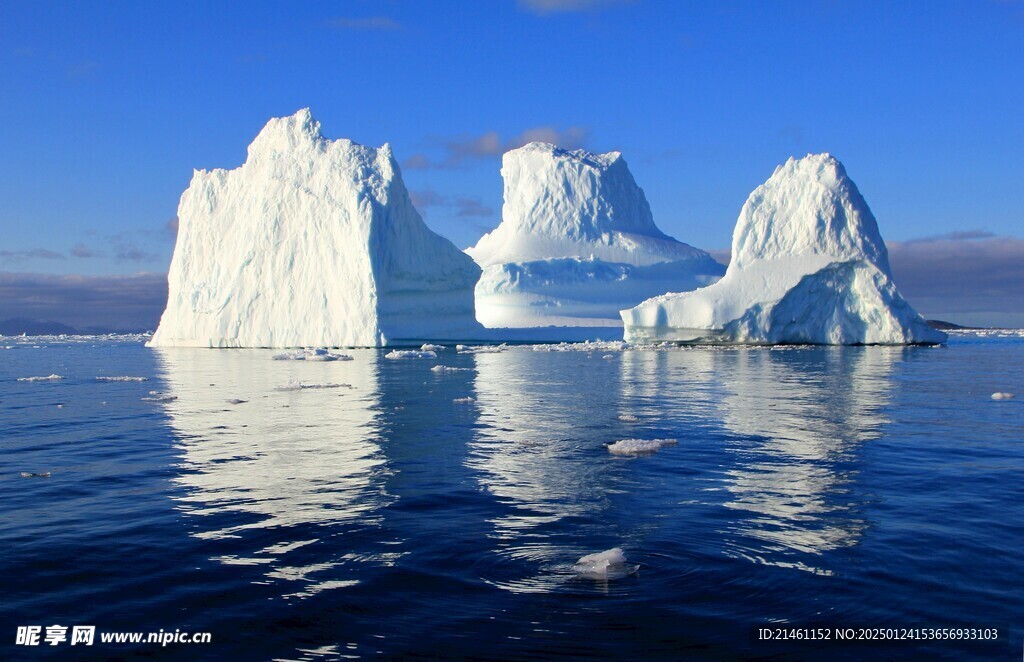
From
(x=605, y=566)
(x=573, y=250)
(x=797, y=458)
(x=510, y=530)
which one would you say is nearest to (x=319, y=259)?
(x=797, y=458)

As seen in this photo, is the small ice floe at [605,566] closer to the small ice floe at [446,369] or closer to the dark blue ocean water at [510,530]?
the dark blue ocean water at [510,530]

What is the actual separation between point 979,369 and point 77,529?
2428 centimetres

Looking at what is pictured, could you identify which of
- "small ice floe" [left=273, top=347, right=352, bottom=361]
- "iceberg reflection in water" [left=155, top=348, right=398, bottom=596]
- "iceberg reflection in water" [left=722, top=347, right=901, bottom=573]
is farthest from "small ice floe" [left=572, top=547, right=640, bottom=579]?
"small ice floe" [left=273, top=347, right=352, bottom=361]

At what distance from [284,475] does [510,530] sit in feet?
10.7

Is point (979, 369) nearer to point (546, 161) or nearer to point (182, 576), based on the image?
point (182, 576)

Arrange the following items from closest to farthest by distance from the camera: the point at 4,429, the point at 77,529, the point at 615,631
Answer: the point at 615,631
the point at 77,529
the point at 4,429

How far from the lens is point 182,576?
5.35m

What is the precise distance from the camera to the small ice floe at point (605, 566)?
17.2ft

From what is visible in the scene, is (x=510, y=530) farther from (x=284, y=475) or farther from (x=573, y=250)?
(x=573, y=250)

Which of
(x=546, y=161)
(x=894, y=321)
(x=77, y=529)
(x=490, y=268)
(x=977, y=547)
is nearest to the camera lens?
(x=977, y=547)

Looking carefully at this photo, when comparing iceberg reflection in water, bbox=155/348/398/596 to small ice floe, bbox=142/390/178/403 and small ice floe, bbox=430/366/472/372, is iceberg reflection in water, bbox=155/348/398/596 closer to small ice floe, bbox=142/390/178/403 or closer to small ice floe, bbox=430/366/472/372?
small ice floe, bbox=142/390/178/403

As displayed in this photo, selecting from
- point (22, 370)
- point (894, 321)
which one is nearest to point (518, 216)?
point (894, 321)

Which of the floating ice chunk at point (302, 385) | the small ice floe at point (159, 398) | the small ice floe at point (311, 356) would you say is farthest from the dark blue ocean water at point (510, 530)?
the small ice floe at point (311, 356)

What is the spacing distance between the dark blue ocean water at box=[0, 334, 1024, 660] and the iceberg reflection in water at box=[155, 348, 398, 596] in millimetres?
39
